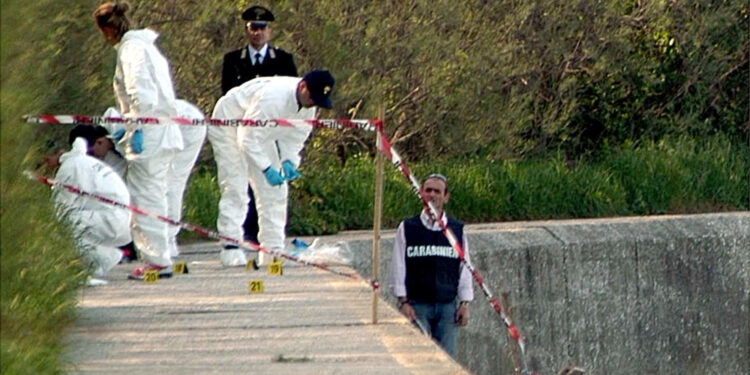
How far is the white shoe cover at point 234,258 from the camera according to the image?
40.0ft

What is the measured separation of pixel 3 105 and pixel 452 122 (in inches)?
447

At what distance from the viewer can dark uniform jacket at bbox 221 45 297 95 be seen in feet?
41.5

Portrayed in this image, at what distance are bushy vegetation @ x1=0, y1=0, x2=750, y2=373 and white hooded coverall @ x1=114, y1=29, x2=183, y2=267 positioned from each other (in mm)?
1180

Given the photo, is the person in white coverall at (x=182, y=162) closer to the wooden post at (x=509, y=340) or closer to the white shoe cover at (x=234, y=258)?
the white shoe cover at (x=234, y=258)

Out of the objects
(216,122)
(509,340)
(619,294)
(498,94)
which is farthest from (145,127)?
(498,94)

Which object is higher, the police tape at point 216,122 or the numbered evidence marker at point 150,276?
the police tape at point 216,122

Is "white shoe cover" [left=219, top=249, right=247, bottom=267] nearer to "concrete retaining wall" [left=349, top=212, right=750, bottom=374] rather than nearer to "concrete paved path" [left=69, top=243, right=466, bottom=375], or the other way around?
"concrete paved path" [left=69, top=243, right=466, bottom=375]

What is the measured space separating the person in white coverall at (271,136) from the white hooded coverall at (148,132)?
1.65 feet

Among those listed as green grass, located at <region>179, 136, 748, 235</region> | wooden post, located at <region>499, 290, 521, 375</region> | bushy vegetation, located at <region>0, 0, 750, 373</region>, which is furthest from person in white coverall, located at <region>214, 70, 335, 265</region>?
green grass, located at <region>179, 136, 748, 235</region>

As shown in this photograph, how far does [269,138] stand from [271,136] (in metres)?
0.03

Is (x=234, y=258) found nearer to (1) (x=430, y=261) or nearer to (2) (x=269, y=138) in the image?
(2) (x=269, y=138)

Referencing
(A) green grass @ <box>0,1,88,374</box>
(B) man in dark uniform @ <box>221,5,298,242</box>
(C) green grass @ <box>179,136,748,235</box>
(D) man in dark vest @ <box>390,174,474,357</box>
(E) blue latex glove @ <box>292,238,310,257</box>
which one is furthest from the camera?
(C) green grass @ <box>179,136,748,235</box>

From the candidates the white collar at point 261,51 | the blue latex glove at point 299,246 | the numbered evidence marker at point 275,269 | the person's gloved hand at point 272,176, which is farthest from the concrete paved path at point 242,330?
the white collar at point 261,51

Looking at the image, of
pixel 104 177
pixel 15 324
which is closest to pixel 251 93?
pixel 104 177
